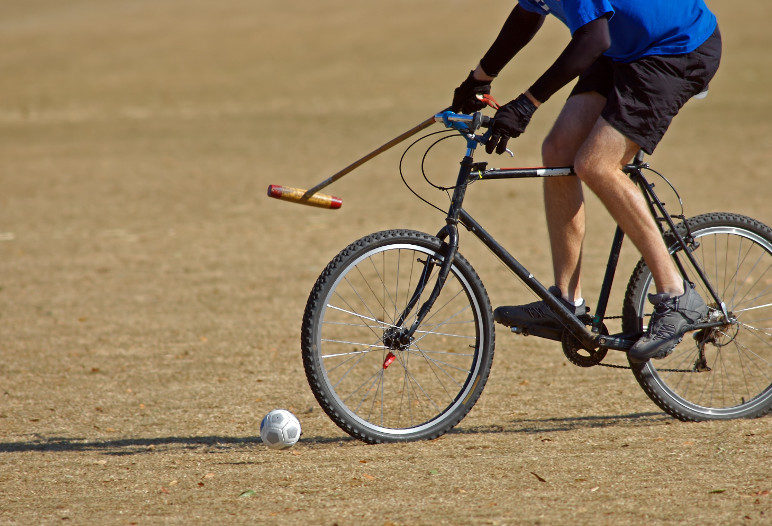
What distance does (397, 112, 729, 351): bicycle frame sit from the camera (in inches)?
173

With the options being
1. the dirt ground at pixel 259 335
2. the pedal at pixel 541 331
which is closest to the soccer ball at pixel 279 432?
the dirt ground at pixel 259 335

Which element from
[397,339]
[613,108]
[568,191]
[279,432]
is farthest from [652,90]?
[279,432]

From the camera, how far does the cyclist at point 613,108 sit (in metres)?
4.23

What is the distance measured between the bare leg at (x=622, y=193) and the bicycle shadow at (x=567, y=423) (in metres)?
0.72

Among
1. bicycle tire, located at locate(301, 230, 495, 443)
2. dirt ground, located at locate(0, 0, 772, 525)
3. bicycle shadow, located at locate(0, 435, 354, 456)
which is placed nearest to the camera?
dirt ground, located at locate(0, 0, 772, 525)

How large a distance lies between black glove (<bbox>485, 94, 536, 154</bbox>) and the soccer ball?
4.99ft

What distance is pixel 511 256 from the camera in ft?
14.9

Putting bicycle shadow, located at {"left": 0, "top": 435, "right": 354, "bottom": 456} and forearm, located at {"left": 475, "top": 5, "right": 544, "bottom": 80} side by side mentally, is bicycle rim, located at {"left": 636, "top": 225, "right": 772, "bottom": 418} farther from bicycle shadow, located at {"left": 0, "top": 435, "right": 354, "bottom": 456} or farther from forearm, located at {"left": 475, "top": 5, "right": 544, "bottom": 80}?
bicycle shadow, located at {"left": 0, "top": 435, "right": 354, "bottom": 456}

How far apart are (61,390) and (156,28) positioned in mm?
32135

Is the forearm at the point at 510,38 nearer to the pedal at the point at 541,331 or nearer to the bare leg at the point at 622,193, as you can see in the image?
the bare leg at the point at 622,193

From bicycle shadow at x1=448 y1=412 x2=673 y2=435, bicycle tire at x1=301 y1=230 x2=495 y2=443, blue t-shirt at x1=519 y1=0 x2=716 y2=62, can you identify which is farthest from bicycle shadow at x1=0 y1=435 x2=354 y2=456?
blue t-shirt at x1=519 y1=0 x2=716 y2=62

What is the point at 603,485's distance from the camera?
3.93m

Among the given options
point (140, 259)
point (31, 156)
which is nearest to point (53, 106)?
point (31, 156)

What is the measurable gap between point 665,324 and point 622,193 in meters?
0.63
